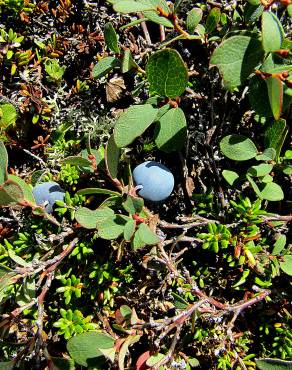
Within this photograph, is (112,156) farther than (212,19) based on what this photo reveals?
No

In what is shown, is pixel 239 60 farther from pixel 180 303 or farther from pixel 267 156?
pixel 180 303

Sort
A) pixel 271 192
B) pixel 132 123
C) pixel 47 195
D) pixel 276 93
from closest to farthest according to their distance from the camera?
pixel 276 93
pixel 132 123
pixel 271 192
pixel 47 195

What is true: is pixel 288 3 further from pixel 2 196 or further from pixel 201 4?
pixel 2 196

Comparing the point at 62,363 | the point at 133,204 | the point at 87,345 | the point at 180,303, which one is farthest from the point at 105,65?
the point at 62,363

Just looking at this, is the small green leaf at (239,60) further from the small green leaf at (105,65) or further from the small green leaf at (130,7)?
the small green leaf at (105,65)

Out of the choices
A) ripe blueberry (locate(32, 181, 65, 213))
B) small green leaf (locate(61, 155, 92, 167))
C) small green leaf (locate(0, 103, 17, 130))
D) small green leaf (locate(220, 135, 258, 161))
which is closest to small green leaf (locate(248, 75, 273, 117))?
small green leaf (locate(220, 135, 258, 161))

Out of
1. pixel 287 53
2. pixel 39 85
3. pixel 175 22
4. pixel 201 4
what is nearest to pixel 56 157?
pixel 39 85

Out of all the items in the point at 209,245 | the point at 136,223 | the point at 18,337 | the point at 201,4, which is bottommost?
the point at 18,337
